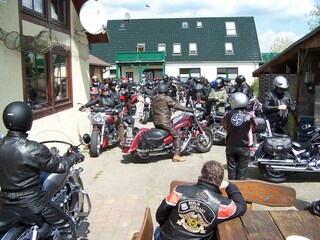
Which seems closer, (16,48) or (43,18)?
(16,48)

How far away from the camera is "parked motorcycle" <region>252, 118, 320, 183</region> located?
20.1 feet

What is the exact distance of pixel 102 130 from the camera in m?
8.70

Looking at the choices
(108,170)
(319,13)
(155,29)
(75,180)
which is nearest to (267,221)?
(75,180)

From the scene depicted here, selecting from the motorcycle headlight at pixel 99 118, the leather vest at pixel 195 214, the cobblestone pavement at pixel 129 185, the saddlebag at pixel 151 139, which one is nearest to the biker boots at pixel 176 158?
the cobblestone pavement at pixel 129 185

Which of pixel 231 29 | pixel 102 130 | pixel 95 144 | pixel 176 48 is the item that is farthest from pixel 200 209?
pixel 231 29

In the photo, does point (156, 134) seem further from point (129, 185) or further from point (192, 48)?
point (192, 48)

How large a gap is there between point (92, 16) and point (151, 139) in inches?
134

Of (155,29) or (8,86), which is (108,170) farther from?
(155,29)

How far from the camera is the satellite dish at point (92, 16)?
8.80 m

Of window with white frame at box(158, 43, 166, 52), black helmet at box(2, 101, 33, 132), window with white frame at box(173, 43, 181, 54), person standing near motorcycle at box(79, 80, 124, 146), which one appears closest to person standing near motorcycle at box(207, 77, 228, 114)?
person standing near motorcycle at box(79, 80, 124, 146)

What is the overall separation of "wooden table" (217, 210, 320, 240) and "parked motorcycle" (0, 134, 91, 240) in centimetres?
147

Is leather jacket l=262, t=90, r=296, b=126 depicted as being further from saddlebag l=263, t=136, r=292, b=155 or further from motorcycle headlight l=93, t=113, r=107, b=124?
motorcycle headlight l=93, t=113, r=107, b=124

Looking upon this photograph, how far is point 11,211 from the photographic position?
9.59 ft

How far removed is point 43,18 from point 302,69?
617 cm
